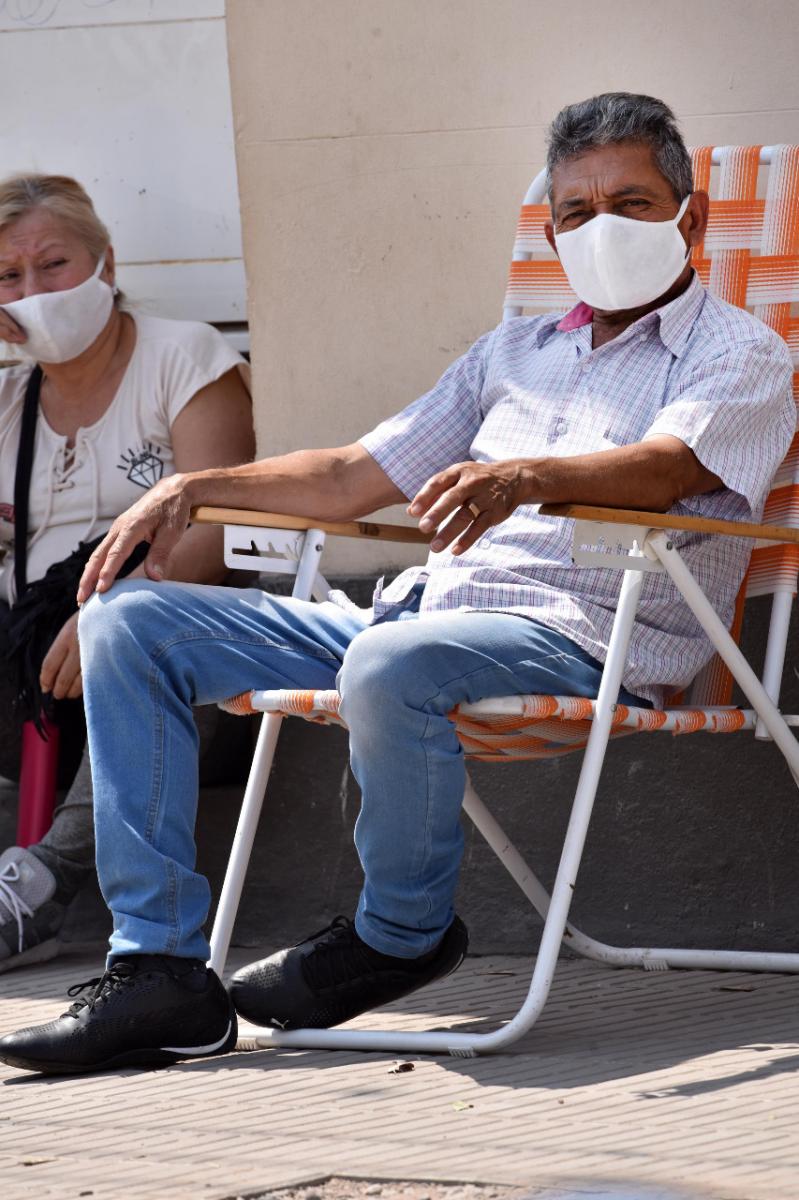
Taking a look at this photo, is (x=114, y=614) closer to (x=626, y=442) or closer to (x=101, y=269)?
(x=626, y=442)

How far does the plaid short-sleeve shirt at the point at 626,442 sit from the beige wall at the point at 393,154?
501 mm

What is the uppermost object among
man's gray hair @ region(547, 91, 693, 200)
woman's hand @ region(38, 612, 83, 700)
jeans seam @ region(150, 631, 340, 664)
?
man's gray hair @ region(547, 91, 693, 200)

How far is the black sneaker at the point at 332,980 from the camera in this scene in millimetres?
2578

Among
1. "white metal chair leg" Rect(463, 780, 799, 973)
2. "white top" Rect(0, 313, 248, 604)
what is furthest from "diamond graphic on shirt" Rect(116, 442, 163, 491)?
"white metal chair leg" Rect(463, 780, 799, 973)

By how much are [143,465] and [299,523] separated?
858mm

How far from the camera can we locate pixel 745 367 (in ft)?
8.91

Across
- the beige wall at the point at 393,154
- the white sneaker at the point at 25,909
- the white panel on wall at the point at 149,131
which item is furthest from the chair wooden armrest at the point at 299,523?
the white panel on wall at the point at 149,131

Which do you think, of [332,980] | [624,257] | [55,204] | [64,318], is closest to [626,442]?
[624,257]

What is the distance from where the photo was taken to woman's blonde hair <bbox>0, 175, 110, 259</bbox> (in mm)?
3691

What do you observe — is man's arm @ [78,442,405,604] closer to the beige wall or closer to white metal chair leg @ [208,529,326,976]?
white metal chair leg @ [208,529,326,976]

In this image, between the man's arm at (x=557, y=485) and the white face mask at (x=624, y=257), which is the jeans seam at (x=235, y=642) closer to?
the man's arm at (x=557, y=485)

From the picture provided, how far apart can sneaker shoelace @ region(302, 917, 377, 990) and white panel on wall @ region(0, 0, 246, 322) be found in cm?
192

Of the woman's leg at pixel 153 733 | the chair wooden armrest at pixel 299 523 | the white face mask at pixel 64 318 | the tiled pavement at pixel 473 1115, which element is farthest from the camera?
the white face mask at pixel 64 318

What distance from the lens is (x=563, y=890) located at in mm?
2455
